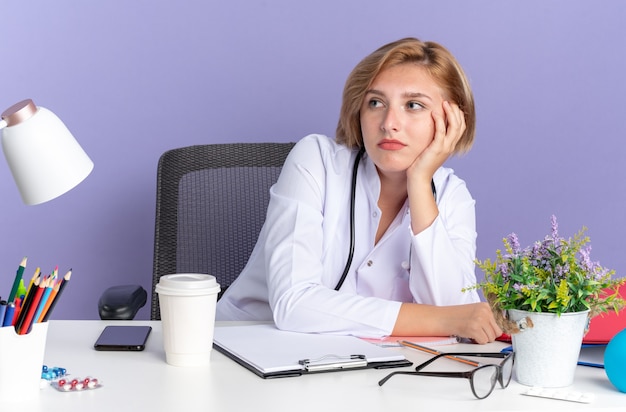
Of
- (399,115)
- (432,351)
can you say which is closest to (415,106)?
(399,115)

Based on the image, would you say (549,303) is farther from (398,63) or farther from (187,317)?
(398,63)

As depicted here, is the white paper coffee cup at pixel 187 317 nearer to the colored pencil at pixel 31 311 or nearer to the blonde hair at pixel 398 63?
the colored pencil at pixel 31 311

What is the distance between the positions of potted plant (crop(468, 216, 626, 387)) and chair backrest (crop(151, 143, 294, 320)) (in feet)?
3.51

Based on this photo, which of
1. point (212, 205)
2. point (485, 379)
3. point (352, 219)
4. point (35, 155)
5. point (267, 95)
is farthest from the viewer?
point (267, 95)

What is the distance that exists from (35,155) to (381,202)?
1.11 m

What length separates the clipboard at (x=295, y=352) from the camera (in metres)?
1.23

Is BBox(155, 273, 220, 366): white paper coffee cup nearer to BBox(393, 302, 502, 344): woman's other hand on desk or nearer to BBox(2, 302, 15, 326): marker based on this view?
BBox(2, 302, 15, 326): marker

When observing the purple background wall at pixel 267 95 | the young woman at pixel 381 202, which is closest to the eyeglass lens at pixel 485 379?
the young woman at pixel 381 202

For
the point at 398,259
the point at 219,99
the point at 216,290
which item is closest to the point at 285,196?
the point at 398,259

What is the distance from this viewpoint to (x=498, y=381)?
117 centimetres

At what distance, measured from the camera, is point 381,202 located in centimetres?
199

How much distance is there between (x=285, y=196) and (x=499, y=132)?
4.30ft

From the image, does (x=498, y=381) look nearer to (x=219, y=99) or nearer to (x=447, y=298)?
(x=447, y=298)

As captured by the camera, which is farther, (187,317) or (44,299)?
(187,317)
